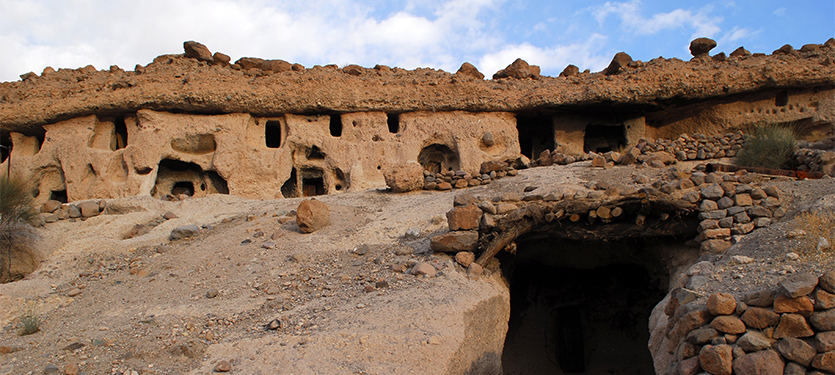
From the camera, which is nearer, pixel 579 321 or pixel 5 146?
pixel 579 321

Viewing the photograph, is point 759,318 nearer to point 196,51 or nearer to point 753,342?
point 753,342

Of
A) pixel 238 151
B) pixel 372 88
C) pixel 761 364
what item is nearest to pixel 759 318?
pixel 761 364

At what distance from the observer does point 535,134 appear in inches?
532

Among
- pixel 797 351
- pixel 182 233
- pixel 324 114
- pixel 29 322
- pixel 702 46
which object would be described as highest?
pixel 702 46

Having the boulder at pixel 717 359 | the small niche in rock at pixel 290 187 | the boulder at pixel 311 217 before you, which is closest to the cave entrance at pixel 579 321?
the boulder at pixel 311 217

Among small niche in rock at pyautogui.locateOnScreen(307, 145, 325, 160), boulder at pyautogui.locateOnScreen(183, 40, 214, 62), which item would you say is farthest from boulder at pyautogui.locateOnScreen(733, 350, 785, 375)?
boulder at pyautogui.locateOnScreen(183, 40, 214, 62)

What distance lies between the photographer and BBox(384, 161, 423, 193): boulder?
8.56 metres

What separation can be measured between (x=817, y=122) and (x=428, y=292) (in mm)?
11500

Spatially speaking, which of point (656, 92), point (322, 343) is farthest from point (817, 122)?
point (322, 343)

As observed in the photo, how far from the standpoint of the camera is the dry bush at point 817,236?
382 cm

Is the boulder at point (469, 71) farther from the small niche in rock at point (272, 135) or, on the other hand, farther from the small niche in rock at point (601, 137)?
the small niche in rock at point (272, 135)

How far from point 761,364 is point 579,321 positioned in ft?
16.6

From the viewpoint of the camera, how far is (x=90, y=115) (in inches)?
463

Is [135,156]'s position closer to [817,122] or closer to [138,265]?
[138,265]
